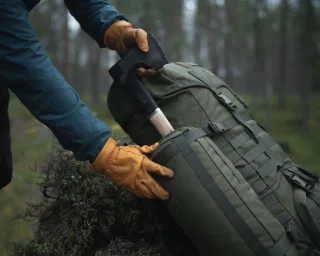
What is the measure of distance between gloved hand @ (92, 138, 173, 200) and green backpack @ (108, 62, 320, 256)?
0.07 m

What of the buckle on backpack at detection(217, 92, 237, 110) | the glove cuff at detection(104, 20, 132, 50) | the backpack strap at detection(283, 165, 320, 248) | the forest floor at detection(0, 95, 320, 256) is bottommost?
the forest floor at detection(0, 95, 320, 256)

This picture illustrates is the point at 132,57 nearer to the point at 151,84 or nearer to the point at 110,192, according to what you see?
the point at 151,84

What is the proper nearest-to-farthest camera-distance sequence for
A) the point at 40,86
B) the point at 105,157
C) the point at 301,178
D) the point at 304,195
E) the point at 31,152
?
the point at 40,86
the point at 105,157
the point at 304,195
the point at 301,178
the point at 31,152

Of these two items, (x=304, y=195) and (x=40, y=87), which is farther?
(x=304, y=195)

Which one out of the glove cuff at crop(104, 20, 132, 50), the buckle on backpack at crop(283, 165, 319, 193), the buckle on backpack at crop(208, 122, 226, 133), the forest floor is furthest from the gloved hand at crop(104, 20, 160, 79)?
the buckle on backpack at crop(283, 165, 319, 193)

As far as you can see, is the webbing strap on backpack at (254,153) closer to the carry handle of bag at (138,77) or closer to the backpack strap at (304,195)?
the backpack strap at (304,195)

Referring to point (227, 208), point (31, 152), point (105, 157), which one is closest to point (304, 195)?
point (227, 208)

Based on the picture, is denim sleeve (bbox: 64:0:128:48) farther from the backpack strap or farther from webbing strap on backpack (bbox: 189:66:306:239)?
the backpack strap

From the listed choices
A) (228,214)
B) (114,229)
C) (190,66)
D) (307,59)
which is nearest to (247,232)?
(228,214)

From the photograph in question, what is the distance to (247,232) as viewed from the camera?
197cm

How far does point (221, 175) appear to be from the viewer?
2.09 m

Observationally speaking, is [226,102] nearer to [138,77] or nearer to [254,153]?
[254,153]

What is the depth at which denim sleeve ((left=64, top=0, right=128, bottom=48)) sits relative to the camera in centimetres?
260

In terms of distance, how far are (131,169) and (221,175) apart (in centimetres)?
57
